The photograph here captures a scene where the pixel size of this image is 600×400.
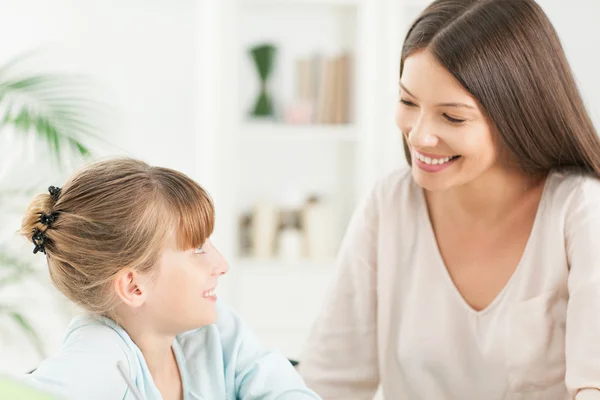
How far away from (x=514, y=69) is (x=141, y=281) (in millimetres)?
764

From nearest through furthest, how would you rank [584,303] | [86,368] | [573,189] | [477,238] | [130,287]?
[86,368] < [130,287] < [584,303] < [573,189] < [477,238]

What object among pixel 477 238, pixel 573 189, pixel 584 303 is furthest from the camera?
pixel 477 238

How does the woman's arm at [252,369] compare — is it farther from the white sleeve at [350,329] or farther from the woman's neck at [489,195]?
the woman's neck at [489,195]

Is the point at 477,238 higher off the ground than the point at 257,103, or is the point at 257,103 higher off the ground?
the point at 257,103

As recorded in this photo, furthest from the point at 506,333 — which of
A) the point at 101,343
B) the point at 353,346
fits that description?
the point at 101,343

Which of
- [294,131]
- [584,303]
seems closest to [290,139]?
[294,131]


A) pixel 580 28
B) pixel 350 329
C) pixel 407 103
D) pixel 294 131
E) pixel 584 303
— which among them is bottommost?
pixel 350 329

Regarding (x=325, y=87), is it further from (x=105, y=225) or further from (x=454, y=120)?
(x=105, y=225)

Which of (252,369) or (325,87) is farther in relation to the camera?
(325,87)

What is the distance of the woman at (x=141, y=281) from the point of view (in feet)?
4.44

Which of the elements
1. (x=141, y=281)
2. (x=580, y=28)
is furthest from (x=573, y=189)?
(x=580, y=28)

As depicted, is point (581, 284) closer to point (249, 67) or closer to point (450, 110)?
point (450, 110)

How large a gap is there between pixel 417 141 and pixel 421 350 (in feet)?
1.49

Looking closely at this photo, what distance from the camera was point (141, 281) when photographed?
140cm
